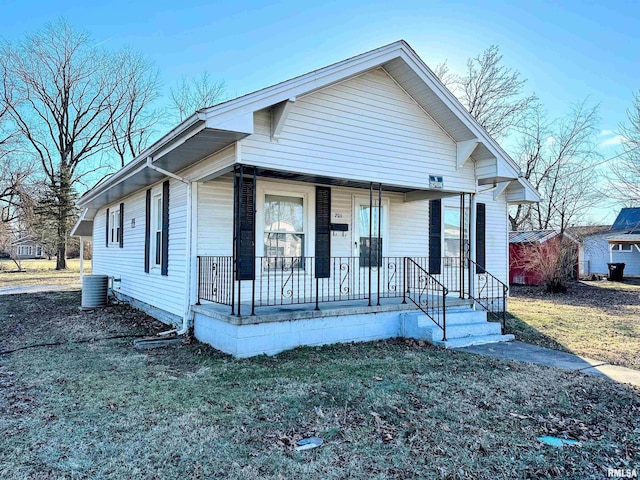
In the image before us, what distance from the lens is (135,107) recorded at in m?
32.1

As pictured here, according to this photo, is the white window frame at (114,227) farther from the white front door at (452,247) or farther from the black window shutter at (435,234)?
the white front door at (452,247)

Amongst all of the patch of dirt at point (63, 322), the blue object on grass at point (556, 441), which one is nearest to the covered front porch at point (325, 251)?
the patch of dirt at point (63, 322)

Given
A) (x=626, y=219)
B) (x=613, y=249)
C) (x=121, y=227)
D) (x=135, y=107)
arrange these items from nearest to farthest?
(x=121, y=227), (x=613, y=249), (x=626, y=219), (x=135, y=107)

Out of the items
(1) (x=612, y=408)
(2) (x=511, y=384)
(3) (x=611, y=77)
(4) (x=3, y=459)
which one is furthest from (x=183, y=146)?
(3) (x=611, y=77)

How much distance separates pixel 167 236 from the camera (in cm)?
855

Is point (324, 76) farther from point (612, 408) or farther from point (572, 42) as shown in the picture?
point (572, 42)

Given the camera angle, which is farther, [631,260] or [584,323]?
[631,260]

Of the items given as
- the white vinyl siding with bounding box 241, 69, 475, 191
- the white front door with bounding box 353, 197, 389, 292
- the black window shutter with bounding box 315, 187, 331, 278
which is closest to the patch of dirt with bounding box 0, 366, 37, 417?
the white vinyl siding with bounding box 241, 69, 475, 191

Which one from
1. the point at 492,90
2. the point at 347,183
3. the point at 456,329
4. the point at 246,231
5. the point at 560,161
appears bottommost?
the point at 456,329

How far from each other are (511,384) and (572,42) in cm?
1361

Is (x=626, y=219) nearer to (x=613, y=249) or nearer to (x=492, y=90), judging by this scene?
(x=613, y=249)

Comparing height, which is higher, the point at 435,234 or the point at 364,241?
the point at 435,234

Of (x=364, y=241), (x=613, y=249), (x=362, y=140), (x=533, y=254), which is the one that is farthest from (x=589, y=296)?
(x=613, y=249)

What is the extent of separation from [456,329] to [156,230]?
6.51 meters
